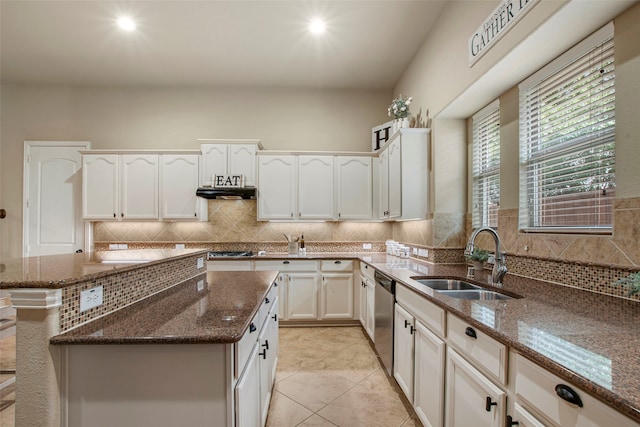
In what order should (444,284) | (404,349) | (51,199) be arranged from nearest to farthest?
(404,349) < (444,284) < (51,199)

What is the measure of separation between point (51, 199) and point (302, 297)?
391 cm

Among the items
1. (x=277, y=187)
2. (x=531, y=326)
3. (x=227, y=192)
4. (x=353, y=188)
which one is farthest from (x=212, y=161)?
(x=531, y=326)

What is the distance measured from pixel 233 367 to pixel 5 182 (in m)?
5.24

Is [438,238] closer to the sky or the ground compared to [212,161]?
closer to the ground

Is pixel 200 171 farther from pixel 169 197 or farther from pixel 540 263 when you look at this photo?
pixel 540 263

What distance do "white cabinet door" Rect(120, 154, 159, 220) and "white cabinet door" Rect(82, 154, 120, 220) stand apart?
0.31 ft

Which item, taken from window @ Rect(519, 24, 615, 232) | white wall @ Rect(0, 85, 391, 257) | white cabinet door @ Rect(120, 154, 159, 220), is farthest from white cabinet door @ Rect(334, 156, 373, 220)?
white cabinet door @ Rect(120, 154, 159, 220)

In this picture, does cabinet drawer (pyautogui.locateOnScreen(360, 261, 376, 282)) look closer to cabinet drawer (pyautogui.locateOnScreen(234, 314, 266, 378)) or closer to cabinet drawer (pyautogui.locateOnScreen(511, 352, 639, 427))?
cabinet drawer (pyautogui.locateOnScreen(234, 314, 266, 378))

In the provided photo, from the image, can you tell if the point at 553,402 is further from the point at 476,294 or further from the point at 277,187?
the point at 277,187

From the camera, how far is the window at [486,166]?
244cm

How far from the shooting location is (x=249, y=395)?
126 centimetres

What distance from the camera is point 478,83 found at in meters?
2.13

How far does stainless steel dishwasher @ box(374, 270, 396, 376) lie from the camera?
7.36 feet

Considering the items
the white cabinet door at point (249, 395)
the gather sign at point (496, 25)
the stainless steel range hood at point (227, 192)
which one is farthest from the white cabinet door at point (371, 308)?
the gather sign at point (496, 25)
